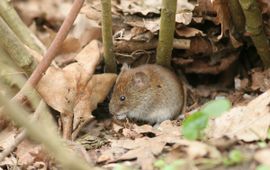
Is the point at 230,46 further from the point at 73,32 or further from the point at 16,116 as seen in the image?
the point at 16,116

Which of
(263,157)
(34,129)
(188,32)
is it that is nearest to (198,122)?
(263,157)

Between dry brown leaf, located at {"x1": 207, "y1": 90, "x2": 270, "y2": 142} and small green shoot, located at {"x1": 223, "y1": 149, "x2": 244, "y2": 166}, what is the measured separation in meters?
0.35

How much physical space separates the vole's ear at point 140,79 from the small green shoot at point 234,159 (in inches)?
96.2

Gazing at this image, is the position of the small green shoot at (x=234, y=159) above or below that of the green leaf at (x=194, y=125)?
below

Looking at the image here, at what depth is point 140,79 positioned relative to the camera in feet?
18.6

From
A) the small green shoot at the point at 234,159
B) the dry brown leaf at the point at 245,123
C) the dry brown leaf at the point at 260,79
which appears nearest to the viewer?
the small green shoot at the point at 234,159

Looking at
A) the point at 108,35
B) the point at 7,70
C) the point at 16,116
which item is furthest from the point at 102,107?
the point at 16,116

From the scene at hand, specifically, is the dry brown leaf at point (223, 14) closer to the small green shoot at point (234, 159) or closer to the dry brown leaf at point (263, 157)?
the small green shoot at point (234, 159)

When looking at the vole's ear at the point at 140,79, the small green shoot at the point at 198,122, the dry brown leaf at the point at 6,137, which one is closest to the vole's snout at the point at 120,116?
the vole's ear at the point at 140,79

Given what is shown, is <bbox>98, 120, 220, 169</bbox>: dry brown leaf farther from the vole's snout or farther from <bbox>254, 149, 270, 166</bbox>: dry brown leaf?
the vole's snout

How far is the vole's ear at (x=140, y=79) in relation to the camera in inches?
220

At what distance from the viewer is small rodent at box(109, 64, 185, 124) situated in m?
5.63

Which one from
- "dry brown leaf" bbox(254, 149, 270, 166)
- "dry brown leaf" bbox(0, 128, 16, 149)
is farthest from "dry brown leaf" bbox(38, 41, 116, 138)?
"dry brown leaf" bbox(254, 149, 270, 166)

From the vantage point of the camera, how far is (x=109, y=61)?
5453 millimetres
